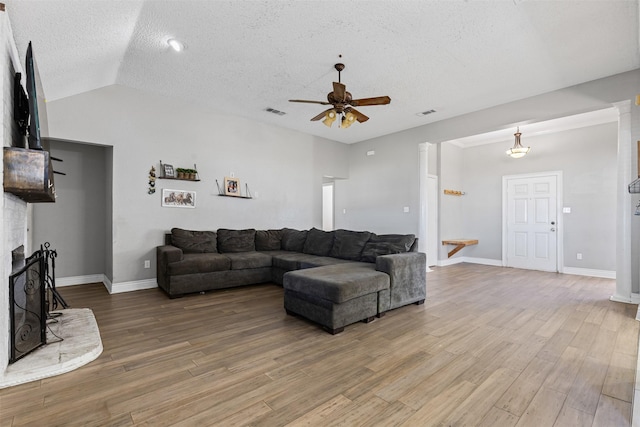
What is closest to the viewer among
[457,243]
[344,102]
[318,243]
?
[344,102]

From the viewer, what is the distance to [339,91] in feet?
11.0

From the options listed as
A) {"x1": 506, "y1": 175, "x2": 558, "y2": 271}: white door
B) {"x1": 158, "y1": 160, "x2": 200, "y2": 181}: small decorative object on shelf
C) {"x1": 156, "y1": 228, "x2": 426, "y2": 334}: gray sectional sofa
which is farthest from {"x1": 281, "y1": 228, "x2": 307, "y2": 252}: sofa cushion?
{"x1": 506, "y1": 175, "x2": 558, "y2": 271}: white door

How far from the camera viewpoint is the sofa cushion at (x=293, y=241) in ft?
18.2

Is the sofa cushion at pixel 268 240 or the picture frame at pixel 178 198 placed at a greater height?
the picture frame at pixel 178 198

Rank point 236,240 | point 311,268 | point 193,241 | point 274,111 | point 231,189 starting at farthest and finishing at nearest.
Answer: point 231,189, point 274,111, point 236,240, point 193,241, point 311,268

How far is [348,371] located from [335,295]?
0.76 metres

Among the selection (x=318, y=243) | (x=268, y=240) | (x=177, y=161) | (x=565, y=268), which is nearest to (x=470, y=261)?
(x=565, y=268)

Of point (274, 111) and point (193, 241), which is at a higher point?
point (274, 111)

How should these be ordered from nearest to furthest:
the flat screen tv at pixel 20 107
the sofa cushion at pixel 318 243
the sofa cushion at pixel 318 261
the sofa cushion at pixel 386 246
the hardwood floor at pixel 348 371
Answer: the hardwood floor at pixel 348 371 → the flat screen tv at pixel 20 107 → the sofa cushion at pixel 386 246 → the sofa cushion at pixel 318 261 → the sofa cushion at pixel 318 243

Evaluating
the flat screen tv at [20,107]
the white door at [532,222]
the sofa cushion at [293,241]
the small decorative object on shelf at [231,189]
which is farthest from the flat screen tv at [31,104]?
the white door at [532,222]

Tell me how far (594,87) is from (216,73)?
5090mm

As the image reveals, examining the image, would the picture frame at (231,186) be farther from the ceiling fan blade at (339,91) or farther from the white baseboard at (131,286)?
the ceiling fan blade at (339,91)

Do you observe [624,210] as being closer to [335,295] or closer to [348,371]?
[335,295]

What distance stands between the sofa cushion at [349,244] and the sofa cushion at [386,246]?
4.4 inches
